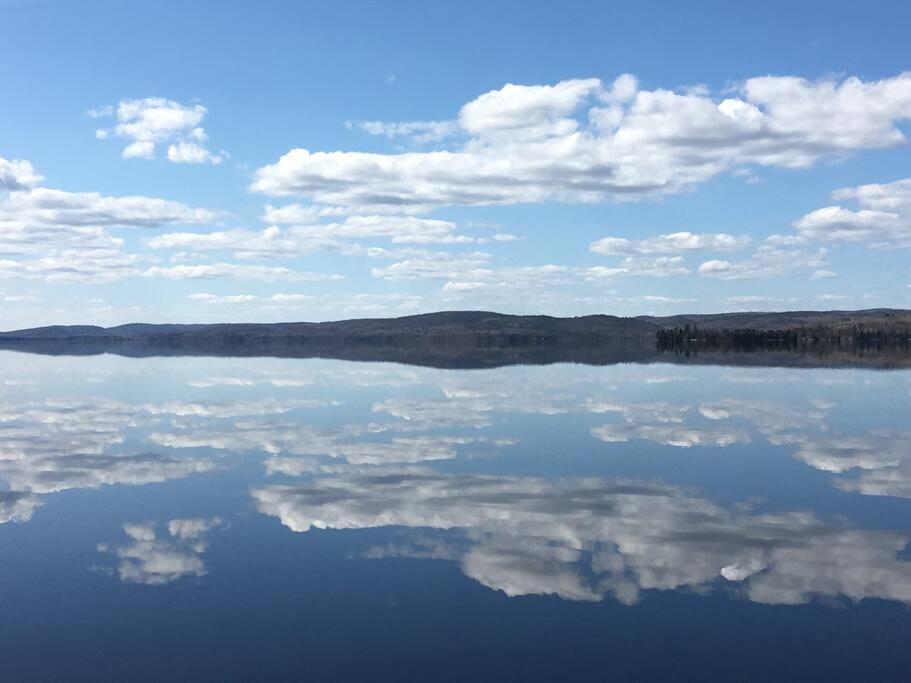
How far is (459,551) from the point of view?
13.6m

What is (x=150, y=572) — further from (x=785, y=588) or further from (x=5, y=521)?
(x=785, y=588)

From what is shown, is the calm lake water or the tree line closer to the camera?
the calm lake water

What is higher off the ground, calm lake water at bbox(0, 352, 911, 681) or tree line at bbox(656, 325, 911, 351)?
tree line at bbox(656, 325, 911, 351)

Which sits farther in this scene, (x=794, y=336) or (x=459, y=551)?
(x=794, y=336)

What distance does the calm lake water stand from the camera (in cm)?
980

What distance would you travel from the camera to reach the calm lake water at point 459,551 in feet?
32.1

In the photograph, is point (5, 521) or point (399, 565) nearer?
point (399, 565)

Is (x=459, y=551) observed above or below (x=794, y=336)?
below

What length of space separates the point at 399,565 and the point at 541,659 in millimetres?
3869

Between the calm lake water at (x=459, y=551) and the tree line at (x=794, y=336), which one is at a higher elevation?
the tree line at (x=794, y=336)

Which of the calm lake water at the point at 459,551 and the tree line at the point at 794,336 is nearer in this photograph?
the calm lake water at the point at 459,551

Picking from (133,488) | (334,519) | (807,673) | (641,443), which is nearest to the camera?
(807,673)

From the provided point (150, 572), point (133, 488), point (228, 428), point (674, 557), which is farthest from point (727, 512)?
point (228, 428)

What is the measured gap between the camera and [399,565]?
13.0 m
